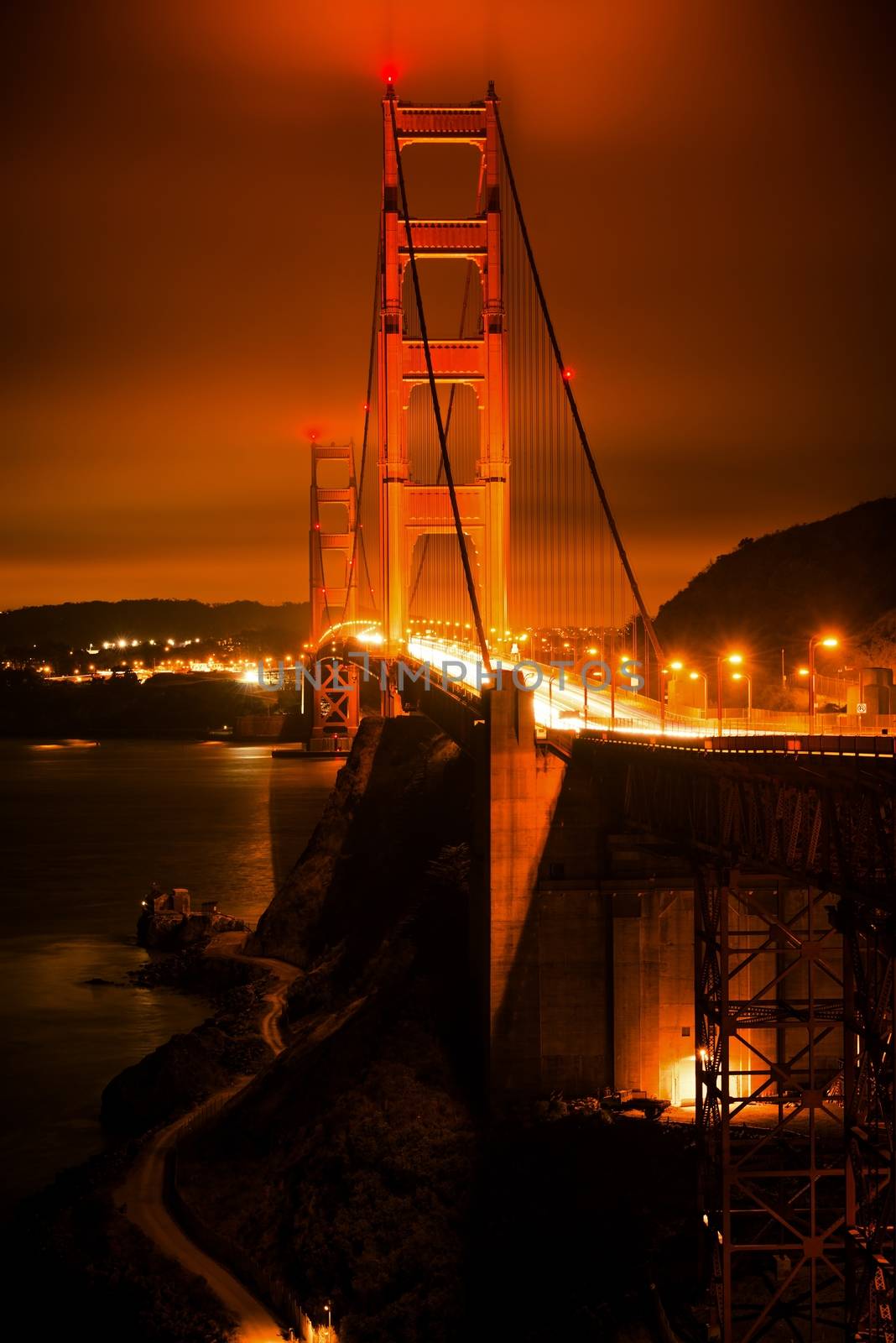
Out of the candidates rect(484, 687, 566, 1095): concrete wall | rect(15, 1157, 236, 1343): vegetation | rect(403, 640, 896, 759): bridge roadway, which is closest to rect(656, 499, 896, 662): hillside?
rect(403, 640, 896, 759): bridge roadway

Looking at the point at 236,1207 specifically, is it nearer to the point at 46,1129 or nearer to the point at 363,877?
the point at 46,1129

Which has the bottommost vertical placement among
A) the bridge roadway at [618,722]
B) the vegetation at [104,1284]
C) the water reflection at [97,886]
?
the vegetation at [104,1284]

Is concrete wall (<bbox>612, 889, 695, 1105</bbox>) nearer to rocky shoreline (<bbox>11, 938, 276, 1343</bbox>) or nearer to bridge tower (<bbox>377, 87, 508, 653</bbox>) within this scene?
rocky shoreline (<bbox>11, 938, 276, 1343</bbox>)

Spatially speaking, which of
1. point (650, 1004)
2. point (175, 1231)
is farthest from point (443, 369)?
point (175, 1231)

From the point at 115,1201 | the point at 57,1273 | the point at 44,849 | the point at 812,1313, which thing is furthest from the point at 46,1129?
the point at 44,849

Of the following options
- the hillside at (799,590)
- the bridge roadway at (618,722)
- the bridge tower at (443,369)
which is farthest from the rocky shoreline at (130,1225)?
the hillside at (799,590)

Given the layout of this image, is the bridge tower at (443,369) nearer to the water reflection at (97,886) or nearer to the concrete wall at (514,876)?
the water reflection at (97,886)

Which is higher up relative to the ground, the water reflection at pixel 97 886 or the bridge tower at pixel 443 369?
the bridge tower at pixel 443 369

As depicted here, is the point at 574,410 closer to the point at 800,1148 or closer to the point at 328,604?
the point at 800,1148
